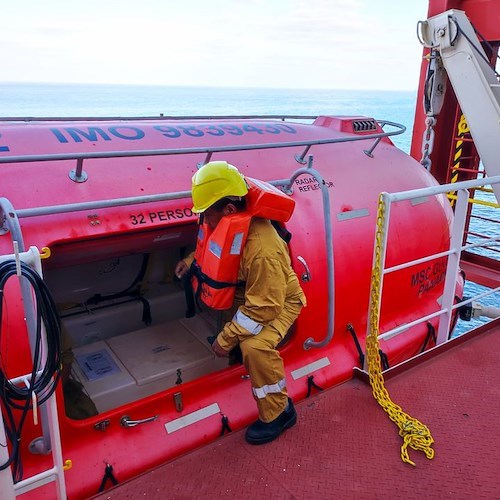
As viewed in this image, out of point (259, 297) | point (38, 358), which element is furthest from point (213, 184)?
point (38, 358)

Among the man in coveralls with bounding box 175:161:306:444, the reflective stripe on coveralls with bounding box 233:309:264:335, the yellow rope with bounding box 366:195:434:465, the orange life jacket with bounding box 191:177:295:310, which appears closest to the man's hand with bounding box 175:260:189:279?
the orange life jacket with bounding box 191:177:295:310

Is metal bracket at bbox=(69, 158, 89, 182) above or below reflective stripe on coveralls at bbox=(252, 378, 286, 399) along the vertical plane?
above

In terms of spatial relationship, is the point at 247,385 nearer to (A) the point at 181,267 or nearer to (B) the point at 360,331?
(A) the point at 181,267

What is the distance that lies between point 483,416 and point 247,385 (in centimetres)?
129

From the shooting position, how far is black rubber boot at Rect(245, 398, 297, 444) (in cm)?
252

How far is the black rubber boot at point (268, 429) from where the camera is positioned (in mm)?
2520

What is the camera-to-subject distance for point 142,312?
11.9ft

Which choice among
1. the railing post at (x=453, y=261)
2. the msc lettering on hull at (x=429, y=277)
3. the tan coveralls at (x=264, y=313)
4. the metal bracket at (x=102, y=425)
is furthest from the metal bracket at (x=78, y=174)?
the msc lettering on hull at (x=429, y=277)

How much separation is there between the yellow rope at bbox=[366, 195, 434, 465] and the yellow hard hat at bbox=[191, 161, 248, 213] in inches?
35.4

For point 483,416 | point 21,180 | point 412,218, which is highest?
point 21,180

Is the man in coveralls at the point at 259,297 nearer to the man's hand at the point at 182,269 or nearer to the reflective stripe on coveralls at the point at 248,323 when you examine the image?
the reflective stripe on coveralls at the point at 248,323

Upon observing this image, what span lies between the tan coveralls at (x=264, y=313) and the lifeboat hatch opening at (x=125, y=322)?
657mm

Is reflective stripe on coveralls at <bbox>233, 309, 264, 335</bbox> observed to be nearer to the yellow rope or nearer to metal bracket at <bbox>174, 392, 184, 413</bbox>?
metal bracket at <bbox>174, 392, 184, 413</bbox>

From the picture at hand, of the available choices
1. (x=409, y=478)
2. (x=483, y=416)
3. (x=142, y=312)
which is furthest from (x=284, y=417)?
(x=142, y=312)
